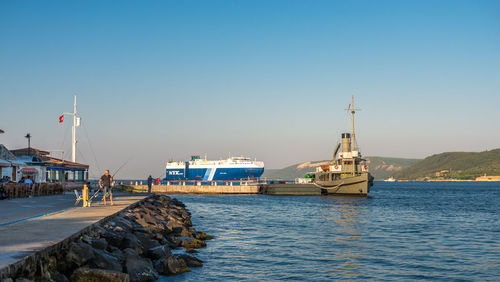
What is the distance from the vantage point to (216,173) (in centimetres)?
11069

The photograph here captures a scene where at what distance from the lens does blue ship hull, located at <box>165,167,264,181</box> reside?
354 ft

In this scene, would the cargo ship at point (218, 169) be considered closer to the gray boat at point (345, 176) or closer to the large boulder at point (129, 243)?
the gray boat at point (345, 176)

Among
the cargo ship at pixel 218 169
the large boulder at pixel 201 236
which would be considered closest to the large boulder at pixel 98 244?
the large boulder at pixel 201 236

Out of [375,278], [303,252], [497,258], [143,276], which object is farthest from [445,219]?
[143,276]

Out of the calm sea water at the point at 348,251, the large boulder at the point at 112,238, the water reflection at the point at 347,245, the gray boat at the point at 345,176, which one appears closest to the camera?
the large boulder at the point at 112,238

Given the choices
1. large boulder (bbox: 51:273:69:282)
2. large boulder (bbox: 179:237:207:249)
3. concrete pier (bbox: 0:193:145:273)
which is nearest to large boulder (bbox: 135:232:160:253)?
concrete pier (bbox: 0:193:145:273)

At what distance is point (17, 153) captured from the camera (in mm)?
51750

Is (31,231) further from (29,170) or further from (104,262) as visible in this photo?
(29,170)

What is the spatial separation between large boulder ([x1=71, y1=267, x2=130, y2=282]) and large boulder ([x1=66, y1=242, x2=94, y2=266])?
2.34 ft

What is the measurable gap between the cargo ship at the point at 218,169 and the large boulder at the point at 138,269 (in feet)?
290

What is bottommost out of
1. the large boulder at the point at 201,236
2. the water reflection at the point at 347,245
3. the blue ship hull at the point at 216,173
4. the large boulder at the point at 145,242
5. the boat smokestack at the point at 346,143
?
the water reflection at the point at 347,245

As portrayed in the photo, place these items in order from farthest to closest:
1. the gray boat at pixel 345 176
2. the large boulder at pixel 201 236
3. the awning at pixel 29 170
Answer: the gray boat at pixel 345 176, the awning at pixel 29 170, the large boulder at pixel 201 236

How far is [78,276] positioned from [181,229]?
13125 millimetres

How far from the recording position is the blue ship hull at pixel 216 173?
108 m
